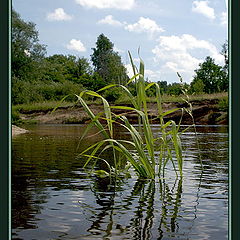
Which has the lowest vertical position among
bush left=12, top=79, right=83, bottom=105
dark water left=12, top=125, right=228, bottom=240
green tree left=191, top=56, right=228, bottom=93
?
dark water left=12, top=125, right=228, bottom=240

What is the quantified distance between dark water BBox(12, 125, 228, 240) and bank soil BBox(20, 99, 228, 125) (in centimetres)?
1463

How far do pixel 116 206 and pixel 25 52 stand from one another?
2886 cm

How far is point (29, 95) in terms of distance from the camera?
1045 inches

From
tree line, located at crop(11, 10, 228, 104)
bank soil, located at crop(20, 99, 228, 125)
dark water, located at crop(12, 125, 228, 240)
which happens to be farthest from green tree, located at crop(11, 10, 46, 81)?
dark water, located at crop(12, 125, 228, 240)

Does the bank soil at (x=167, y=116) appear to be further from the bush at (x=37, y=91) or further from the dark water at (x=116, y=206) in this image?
the dark water at (x=116, y=206)

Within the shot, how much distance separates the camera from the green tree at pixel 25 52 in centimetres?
2800

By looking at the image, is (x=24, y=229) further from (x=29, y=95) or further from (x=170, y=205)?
(x=29, y=95)

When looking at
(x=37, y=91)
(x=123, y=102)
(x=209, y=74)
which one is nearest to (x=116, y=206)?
(x=123, y=102)

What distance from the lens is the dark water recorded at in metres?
1.66

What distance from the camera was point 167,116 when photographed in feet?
60.2
